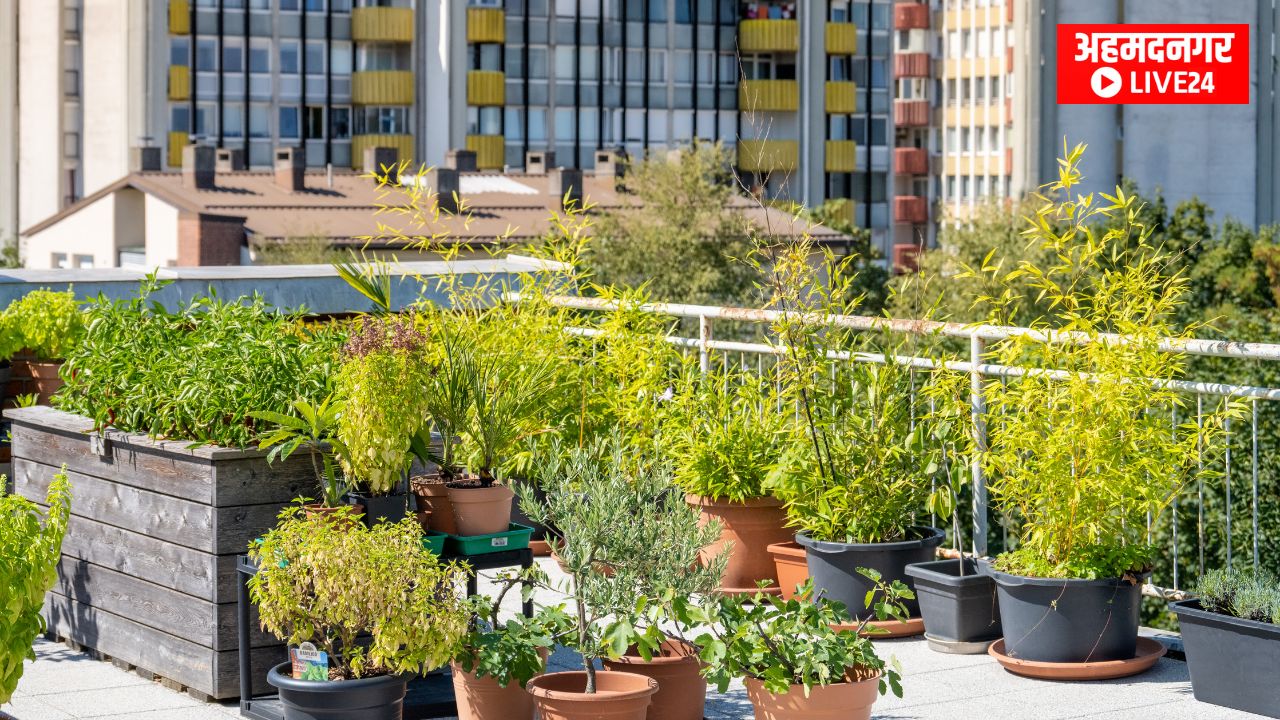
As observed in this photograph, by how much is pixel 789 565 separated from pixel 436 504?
1.81 metres

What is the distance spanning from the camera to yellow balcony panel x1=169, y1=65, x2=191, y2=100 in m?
69.2

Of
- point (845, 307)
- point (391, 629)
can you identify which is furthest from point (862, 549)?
point (391, 629)

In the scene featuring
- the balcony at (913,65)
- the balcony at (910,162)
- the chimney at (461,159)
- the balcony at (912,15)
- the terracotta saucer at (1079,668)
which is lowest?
the terracotta saucer at (1079,668)

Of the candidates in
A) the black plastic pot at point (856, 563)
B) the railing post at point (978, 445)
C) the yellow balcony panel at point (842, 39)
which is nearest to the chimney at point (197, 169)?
the yellow balcony panel at point (842, 39)

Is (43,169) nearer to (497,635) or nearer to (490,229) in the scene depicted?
(490,229)

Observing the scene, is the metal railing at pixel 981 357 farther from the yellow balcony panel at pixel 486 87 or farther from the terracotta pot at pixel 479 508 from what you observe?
the yellow balcony panel at pixel 486 87

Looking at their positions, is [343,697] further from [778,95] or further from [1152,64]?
[1152,64]

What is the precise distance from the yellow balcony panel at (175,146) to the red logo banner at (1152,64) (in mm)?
37222

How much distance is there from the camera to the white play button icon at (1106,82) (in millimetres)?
84688

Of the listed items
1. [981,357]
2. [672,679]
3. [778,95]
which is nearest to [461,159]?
[778,95]

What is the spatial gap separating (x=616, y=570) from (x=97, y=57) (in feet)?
220

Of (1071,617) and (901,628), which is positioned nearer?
(1071,617)

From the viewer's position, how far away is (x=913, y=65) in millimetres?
101438

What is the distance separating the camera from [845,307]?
7785 mm
